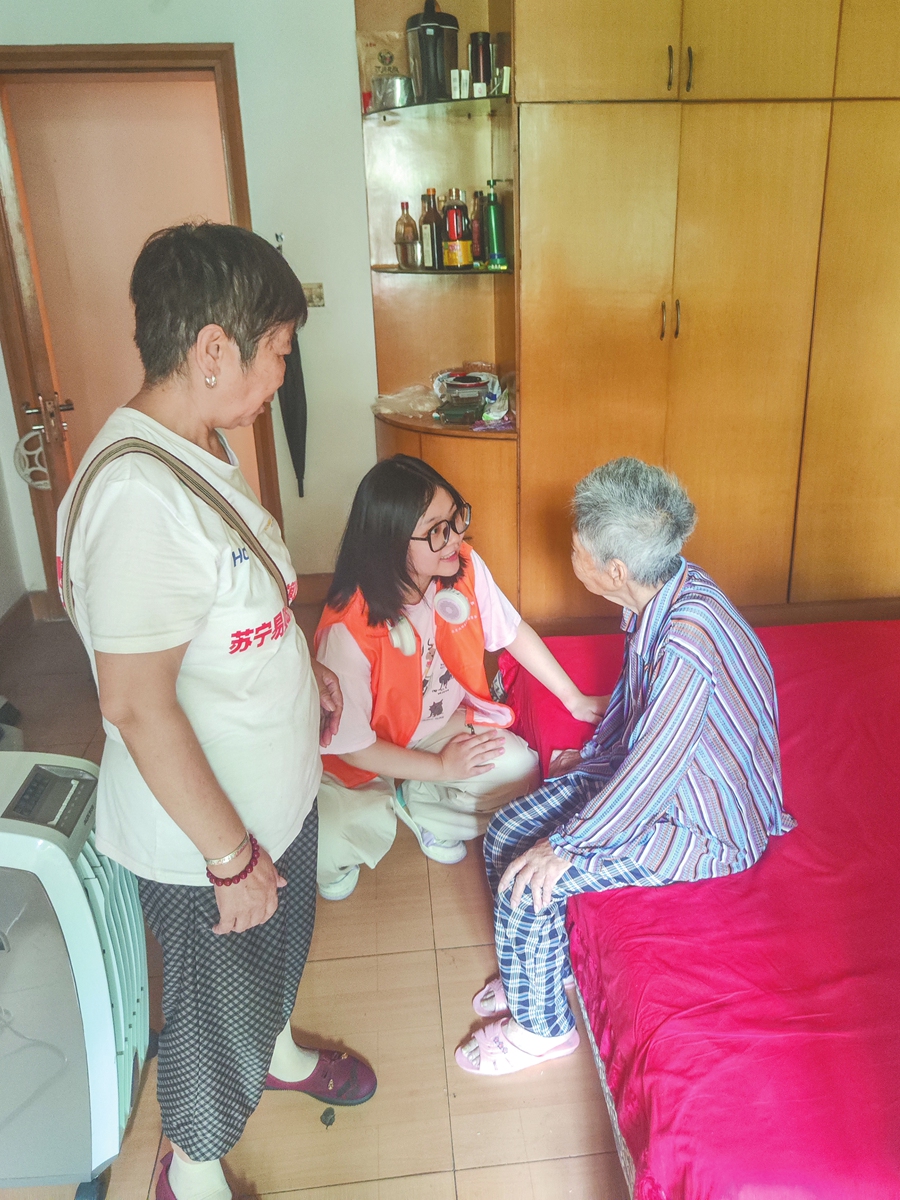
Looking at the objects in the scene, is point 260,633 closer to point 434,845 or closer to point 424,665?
point 424,665

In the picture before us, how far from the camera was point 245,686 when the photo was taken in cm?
114

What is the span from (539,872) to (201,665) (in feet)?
2.15

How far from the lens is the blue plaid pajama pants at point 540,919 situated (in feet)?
4.82

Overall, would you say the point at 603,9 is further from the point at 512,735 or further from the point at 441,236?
the point at 512,735

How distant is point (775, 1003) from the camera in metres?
1.25

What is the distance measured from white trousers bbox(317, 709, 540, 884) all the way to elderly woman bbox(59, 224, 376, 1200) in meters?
0.66

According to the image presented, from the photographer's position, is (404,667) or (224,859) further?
(404,667)

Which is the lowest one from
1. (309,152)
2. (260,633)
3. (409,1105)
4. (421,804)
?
(409,1105)

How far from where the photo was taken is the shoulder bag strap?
1.01 m

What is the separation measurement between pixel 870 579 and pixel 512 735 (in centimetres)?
186

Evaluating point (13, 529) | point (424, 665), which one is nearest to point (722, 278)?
point (424, 665)

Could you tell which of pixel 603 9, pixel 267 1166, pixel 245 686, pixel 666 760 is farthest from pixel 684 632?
pixel 603 9

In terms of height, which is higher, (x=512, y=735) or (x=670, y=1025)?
(x=670, y=1025)

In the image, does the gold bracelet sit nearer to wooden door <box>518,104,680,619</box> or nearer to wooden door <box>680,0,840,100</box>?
wooden door <box>518,104,680,619</box>
